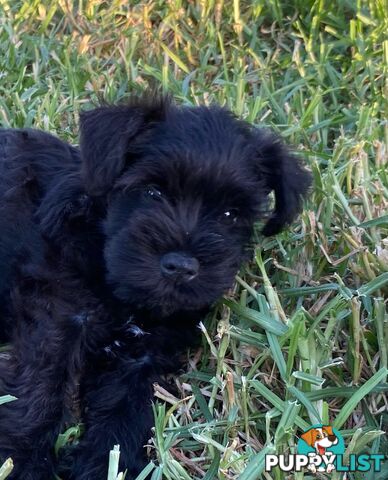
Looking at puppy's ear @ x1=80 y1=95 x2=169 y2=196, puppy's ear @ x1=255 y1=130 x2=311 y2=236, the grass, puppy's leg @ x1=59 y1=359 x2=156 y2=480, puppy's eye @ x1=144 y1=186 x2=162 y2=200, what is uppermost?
puppy's ear @ x1=80 y1=95 x2=169 y2=196

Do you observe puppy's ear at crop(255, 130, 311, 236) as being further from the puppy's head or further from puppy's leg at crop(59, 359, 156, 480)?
puppy's leg at crop(59, 359, 156, 480)

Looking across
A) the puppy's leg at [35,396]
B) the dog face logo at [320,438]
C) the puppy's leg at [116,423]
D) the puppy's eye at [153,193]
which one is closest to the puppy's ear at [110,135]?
the puppy's eye at [153,193]

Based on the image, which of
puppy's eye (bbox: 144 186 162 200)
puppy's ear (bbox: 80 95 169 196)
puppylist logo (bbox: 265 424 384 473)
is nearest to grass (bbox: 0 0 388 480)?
puppylist logo (bbox: 265 424 384 473)

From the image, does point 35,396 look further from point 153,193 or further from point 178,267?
point 153,193

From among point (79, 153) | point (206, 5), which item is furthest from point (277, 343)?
point (206, 5)

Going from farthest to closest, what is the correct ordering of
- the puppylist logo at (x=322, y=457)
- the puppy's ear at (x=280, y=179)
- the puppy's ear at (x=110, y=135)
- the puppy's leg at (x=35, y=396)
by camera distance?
1. the puppy's ear at (x=280, y=179)
2. the puppy's ear at (x=110, y=135)
3. the puppy's leg at (x=35, y=396)
4. the puppylist logo at (x=322, y=457)

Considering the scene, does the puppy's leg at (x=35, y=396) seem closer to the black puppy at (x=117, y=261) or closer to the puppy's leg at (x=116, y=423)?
the black puppy at (x=117, y=261)
